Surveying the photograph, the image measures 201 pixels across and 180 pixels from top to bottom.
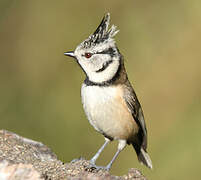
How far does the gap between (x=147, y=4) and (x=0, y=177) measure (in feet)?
16.4

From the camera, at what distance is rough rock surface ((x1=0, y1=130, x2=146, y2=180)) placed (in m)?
3.79

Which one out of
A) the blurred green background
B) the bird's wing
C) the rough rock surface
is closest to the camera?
the rough rock surface

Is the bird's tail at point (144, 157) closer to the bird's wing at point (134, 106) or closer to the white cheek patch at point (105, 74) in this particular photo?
the bird's wing at point (134, 106)

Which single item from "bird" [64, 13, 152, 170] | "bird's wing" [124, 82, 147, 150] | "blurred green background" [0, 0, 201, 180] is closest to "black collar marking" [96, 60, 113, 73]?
"bird" [64, 13, 152, 170]

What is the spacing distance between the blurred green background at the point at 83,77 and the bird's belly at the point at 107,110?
1942 mm

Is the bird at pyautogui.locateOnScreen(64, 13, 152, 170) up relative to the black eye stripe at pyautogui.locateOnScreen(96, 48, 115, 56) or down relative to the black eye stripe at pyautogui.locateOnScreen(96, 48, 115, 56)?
down

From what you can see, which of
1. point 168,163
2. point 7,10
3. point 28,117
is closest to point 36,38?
point 7,10

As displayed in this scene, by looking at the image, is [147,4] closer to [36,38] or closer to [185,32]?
[185,32]

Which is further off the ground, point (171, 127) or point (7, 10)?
point (7, 10)

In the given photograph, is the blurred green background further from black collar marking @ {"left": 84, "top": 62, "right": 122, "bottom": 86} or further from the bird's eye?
the bird's eye

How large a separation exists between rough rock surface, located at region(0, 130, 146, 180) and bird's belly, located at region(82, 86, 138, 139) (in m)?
0.67

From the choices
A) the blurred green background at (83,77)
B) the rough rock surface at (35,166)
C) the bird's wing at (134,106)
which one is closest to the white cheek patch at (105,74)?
the bird's wing at (134,106)

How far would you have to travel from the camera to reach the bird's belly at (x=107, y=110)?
5.37 meters

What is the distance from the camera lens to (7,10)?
817 centimetres
